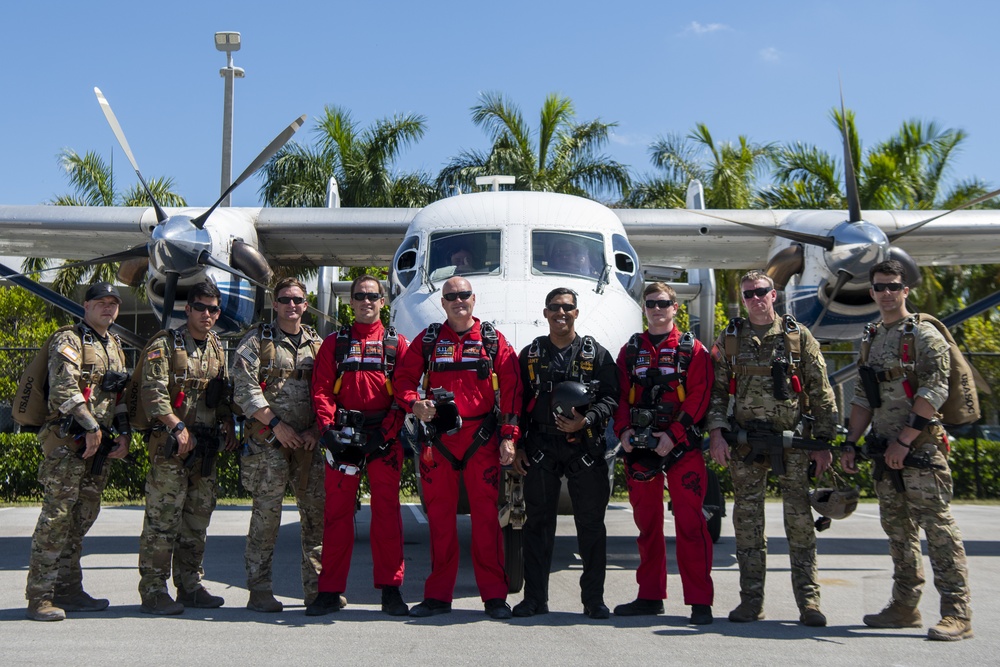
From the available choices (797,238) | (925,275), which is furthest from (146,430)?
(925,275)

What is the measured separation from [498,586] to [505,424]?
973mm

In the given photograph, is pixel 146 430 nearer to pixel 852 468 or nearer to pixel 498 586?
→ pixel 498 586

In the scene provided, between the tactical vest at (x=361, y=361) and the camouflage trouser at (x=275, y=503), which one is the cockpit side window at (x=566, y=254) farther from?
the camouflage trouser at (x=275, y=503)

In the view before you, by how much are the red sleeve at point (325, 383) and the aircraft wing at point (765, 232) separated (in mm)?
5795

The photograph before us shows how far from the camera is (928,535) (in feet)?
16.8

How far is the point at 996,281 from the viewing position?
70.7 feet

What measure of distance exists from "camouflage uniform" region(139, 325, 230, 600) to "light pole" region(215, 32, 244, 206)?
1150 cm

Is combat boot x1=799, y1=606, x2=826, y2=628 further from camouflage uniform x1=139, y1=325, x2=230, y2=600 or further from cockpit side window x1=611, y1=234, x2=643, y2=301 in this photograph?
camouflage uniform x1=139, y1=325, x2=230, y2=600

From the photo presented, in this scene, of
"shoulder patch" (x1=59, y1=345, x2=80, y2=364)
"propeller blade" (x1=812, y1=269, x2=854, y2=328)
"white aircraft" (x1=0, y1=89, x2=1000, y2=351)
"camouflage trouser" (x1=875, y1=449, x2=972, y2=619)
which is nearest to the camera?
"camouflage trouser" (x1=875, y1=449, x2=972, y2=619)

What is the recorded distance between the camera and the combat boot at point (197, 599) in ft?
18.9

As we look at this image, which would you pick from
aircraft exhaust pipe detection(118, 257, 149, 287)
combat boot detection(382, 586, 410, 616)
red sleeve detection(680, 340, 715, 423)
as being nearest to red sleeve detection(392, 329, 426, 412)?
combat boot detection(382, 586, 410, 616)

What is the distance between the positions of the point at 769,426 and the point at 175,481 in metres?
3.58

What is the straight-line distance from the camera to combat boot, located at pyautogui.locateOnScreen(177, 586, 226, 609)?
5773 millimetres

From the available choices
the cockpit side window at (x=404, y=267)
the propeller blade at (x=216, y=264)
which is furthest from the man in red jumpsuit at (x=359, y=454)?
the propeller blade at (x=216, y=264)
